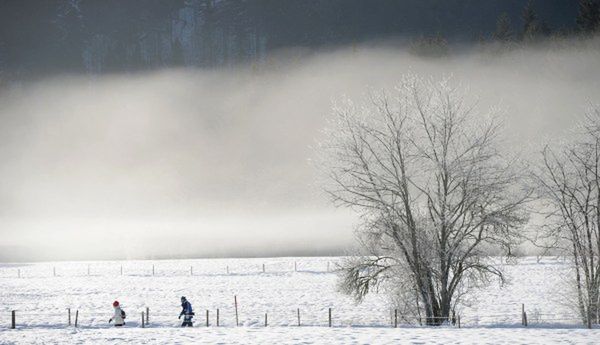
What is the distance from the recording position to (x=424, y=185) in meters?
27.3

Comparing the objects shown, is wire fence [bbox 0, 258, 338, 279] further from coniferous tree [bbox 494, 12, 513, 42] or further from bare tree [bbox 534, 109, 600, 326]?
coniferous tree [bbox 494, 12, 513, 42]

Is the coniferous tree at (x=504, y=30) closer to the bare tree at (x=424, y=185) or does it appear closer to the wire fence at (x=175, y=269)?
the wire fence at (x=175, y=269)

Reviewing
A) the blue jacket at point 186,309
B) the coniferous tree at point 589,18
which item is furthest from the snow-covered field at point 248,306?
the coniferous tree at point 589,18

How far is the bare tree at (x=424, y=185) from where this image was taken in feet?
82.3

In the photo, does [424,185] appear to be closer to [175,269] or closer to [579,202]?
[579,202]

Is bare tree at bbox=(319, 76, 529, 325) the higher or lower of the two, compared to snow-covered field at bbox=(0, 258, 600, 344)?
higher

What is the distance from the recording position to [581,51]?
114 meters

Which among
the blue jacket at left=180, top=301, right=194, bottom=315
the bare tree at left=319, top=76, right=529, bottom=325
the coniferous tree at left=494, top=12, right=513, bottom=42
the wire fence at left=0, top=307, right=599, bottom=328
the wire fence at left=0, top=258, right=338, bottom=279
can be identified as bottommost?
the wire fence at left=0, top=307, right=599, bottom=328

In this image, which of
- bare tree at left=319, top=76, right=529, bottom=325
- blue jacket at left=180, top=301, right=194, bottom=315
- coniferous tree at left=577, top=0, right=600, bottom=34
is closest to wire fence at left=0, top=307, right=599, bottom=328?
blue jacket at left=180, top=301, right=194, bottom=315

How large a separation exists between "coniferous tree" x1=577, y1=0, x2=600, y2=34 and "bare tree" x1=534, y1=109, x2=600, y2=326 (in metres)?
94.0

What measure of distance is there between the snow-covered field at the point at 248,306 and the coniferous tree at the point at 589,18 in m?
75.0

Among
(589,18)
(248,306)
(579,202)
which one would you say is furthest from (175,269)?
(589,18)

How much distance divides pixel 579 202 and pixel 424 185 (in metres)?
8.46

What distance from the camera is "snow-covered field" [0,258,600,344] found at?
2028 centimetres
